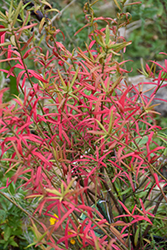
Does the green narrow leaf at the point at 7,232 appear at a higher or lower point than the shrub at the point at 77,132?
lower

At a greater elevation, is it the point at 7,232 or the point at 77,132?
the point at 77,132

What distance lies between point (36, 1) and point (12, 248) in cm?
109

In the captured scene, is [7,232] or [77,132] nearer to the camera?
[77,132]

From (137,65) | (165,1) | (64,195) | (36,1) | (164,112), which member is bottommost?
(164,112)

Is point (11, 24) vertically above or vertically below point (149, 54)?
above

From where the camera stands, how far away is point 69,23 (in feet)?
7.39

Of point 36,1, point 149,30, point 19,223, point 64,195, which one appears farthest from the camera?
point 149,30

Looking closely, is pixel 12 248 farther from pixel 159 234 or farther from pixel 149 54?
pixel 149 54

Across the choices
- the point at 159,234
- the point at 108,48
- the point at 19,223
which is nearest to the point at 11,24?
the point at 108,48

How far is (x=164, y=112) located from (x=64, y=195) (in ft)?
6.76

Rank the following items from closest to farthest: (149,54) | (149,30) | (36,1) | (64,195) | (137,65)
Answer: (64,195)
(36,1)
(137,65)
(149,54)
(149,30)

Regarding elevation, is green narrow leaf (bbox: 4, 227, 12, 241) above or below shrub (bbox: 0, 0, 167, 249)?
below

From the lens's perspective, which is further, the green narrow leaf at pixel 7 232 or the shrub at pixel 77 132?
the green narrow leaf at pixel 7 232

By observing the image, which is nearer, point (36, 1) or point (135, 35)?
point (36, 1)
